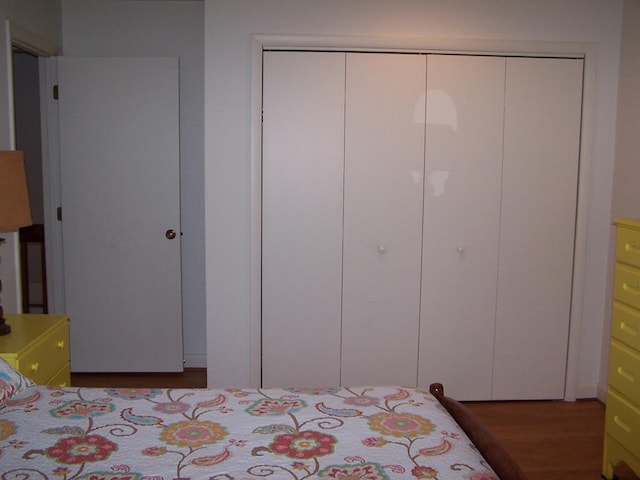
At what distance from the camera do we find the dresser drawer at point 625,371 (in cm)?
240

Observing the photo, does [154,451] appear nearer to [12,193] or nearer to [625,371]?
[12,193]

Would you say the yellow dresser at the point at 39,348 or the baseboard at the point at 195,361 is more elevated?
the yellow dresser at the point at 39,348

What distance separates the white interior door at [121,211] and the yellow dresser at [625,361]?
8.41 feet

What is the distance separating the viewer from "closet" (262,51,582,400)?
326 centimetres

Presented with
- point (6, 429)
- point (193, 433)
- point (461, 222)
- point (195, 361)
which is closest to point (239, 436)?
point (193, 433)

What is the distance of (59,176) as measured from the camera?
385 centimetres

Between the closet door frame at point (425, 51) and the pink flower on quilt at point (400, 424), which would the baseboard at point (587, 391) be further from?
the pink flower on quilt at point (400, 424)

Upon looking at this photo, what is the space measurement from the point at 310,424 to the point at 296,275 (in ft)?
5.44

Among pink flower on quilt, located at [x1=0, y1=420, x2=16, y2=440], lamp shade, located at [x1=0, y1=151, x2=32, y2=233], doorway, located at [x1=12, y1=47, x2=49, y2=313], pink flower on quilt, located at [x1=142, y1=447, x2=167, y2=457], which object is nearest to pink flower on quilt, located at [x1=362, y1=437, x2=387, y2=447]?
pink flower on quilt, located at [x1=142, y1=447, x2=167, y2=457]

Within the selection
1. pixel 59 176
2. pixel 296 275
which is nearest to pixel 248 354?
Answer: pixel 296 275

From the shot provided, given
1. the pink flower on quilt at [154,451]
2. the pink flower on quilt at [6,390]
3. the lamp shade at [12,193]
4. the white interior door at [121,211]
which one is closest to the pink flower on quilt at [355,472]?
the pink flower on quilt at [154,451]

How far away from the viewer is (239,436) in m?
1.64

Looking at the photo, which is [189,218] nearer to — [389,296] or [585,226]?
[389,296]

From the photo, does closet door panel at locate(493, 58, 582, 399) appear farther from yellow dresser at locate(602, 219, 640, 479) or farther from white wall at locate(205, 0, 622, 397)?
yellow dresser at locate(602, 219, 640, 479)
